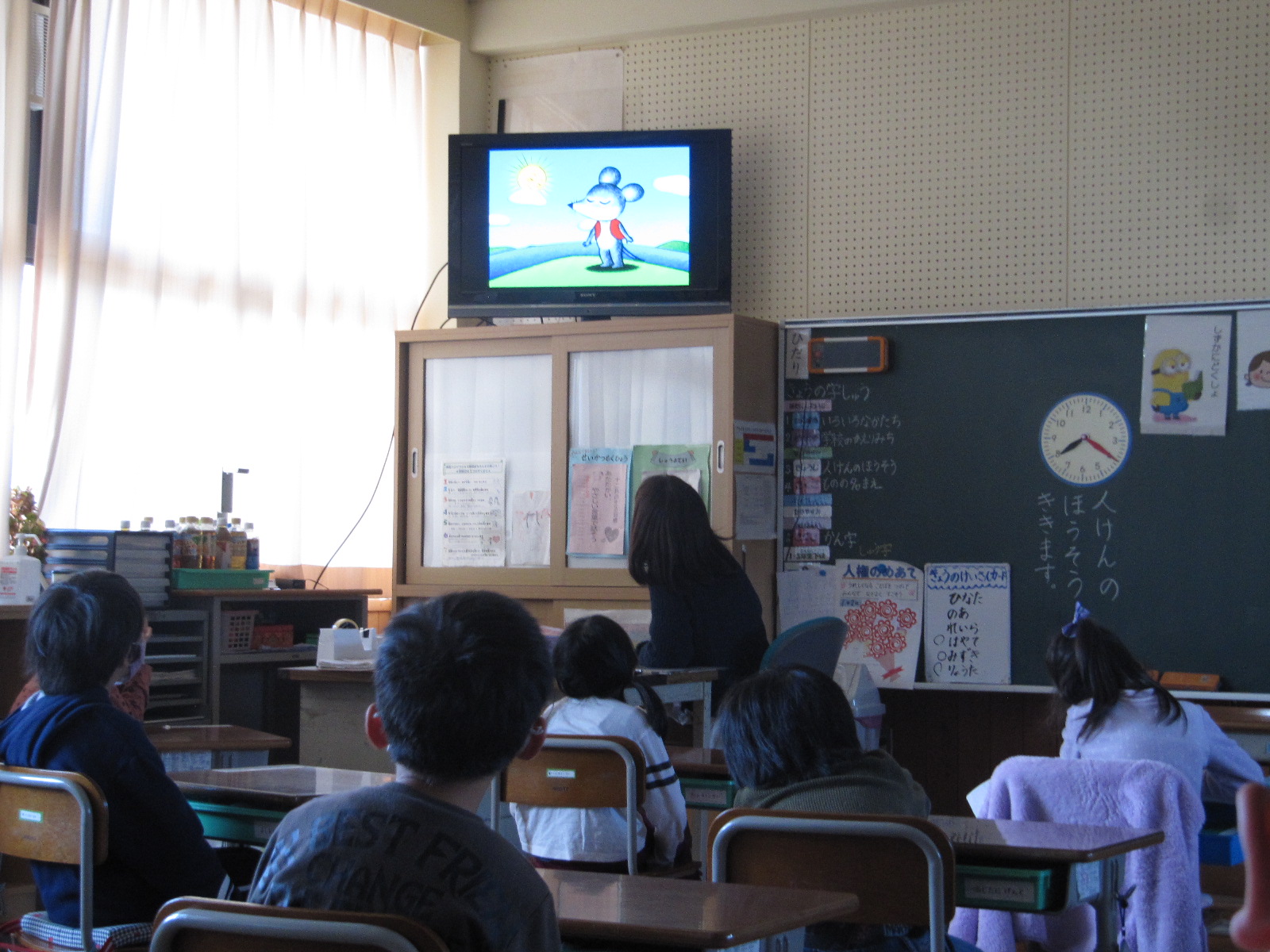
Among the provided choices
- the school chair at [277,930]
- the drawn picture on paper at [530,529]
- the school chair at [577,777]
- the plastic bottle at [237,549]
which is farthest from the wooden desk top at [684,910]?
the drawn picture on paper at [530,529]

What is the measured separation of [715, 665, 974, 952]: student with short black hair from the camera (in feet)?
6.45

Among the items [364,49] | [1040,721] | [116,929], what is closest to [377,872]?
[116,929]

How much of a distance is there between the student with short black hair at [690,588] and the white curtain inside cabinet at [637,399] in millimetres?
1289

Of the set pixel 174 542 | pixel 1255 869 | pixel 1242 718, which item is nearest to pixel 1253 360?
pixel 1242 718

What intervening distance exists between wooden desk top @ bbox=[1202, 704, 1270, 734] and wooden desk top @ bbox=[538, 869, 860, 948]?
2.47 m

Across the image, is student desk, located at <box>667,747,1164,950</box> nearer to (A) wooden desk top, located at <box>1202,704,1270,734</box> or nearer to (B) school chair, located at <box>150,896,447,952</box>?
(B) school chair, located at <box>150,896,447,952</box>

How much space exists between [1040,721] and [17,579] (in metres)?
3.28

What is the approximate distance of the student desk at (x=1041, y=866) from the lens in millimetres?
1920

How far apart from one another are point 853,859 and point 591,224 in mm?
3598

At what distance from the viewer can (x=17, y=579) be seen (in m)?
3.67

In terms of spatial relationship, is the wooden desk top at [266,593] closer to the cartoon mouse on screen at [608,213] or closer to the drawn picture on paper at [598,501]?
the drawn picture on paper at [598,501]

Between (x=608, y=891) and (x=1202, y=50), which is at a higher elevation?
(x=1202, y=50)

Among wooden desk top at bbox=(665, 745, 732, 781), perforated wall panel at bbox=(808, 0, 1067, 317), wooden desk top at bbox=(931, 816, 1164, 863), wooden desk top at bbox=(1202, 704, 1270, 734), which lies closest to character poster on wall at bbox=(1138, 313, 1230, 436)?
perforated wall panel at bbox=(808, 0, 1067, 317)

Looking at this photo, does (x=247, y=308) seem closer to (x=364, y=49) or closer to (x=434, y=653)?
(x=364, y=49)
